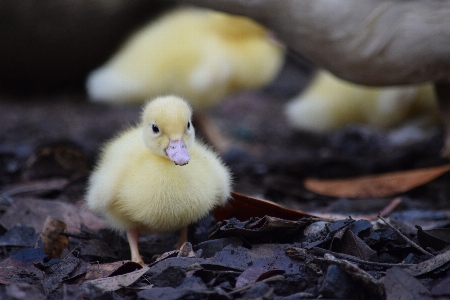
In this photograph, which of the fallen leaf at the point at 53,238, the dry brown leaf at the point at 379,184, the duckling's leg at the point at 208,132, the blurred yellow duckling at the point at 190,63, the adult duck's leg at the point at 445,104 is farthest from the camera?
the duckling's leg at the point at 208,132

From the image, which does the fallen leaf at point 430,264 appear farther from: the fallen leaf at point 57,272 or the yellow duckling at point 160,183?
the fallen leaf at point 57,272

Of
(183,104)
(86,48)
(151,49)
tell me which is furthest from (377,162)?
(86,48)

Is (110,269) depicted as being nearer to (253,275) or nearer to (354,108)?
(253,275)

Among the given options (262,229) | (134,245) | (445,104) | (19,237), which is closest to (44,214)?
(19,237)

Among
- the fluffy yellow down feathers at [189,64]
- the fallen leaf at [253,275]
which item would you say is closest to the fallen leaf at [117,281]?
the fallen leaf at [253,275]

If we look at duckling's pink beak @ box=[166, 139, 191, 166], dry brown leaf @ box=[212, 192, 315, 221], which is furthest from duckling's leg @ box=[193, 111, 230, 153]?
duckling's pink beak @ box=[166, 139, 191, 166]

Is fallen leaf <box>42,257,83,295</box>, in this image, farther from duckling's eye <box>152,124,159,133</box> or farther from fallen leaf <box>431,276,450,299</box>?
fallen leaf <box>431,276,450,299</box>

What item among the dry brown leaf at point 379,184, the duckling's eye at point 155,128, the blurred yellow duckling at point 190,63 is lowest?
the dry brown leaf at point 379,184
